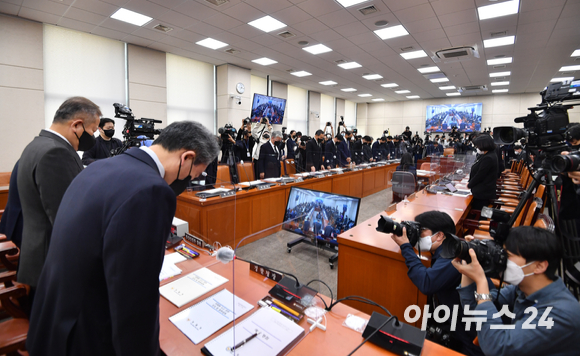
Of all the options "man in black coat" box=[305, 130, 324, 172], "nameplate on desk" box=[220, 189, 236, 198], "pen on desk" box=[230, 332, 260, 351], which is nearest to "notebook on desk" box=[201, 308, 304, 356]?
"pen on desk" box=[230, 332, 260, 351]

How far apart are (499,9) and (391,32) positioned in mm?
1751

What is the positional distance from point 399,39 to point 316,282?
20.1ft

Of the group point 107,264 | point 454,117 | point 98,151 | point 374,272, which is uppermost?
point 454,117

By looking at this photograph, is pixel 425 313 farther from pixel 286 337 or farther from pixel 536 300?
pixel 286 337

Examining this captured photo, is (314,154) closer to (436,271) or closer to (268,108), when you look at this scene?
(268,108)

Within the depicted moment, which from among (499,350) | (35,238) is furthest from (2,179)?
(499,350)

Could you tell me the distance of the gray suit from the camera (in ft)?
4.33

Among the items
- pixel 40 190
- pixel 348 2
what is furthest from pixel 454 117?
pixel 40 190

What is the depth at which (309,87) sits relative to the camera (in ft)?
36.7

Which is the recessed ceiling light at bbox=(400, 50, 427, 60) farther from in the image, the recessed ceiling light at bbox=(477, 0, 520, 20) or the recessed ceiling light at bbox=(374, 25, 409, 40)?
the recessed ceiling light at bbox=(477, 0, 520, 20)

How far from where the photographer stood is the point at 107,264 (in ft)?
2.38

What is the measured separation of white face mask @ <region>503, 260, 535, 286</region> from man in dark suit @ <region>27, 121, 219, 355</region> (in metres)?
1.26

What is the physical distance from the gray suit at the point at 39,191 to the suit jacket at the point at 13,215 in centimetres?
24

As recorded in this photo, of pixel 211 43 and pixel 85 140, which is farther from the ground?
pixel 211 43
